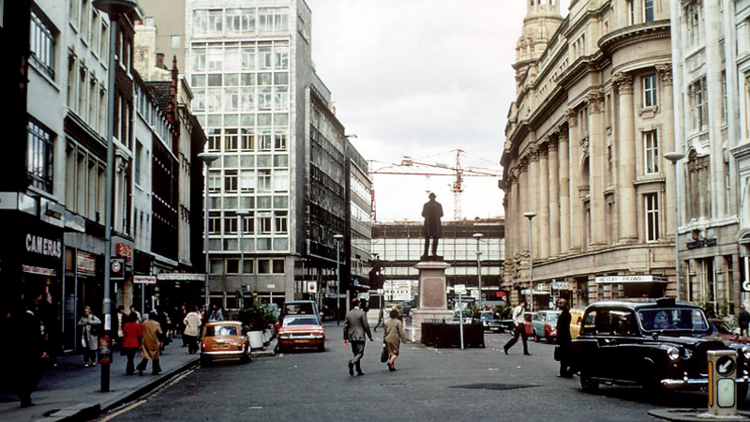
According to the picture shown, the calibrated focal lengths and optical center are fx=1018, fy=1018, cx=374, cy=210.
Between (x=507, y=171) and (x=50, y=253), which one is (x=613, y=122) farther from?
(x=507, y=171)

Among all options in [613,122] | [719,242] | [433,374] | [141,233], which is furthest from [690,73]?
[433,374]

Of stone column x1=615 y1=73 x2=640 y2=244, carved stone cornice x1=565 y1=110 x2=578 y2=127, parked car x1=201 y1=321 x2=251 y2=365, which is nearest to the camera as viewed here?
parked car x1=201 y1=321 x2=251 y2=365

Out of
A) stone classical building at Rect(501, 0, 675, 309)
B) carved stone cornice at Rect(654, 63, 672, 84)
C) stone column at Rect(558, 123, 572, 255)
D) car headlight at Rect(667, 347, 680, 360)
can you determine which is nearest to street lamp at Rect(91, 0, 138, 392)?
car headlight at Rect(667, 347, 680, 360)

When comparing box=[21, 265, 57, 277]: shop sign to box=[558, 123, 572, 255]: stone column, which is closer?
box=[21, 265, 57, 277]: shop sign

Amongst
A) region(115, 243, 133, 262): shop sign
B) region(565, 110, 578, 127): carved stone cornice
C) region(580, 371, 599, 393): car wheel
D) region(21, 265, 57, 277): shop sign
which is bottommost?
region(580, 371, 599, 393): car wheel

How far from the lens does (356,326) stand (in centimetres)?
2484

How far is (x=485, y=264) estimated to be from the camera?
166625 mm

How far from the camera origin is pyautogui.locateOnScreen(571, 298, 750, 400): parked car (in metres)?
15.8

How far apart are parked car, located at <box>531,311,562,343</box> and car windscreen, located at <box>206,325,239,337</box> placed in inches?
684

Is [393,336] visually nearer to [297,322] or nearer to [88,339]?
[88,339]

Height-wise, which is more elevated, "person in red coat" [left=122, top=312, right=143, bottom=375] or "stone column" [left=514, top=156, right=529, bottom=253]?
"stone column" [left=514, top=156, right=529, bottom=253]

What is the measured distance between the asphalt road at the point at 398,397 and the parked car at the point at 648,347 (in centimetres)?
49

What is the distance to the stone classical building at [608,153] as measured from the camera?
6153cm

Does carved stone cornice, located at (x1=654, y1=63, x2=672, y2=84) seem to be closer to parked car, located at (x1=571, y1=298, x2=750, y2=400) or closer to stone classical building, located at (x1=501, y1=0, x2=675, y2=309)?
stone classical building, located at (x1=501, y1=0, x2=675, y2=309)
